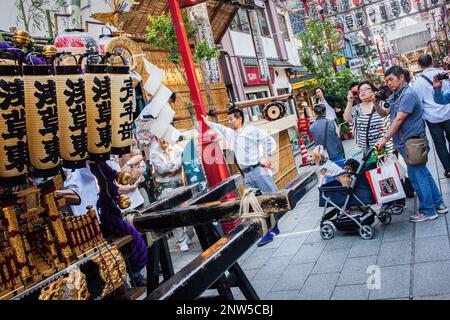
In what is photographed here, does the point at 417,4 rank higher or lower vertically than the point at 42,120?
higher

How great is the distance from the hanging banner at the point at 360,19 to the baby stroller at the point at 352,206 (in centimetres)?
2499

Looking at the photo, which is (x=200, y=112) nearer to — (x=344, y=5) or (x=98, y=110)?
(x=98, y=110)

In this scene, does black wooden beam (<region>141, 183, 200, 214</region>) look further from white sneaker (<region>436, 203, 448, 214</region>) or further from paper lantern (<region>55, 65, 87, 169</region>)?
white sneaker (<region>436, 203, 448, 214</region>)

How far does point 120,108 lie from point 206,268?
1354 millimetres

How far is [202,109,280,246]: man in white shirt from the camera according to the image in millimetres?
7051

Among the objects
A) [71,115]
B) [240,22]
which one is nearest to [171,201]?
[71,115]

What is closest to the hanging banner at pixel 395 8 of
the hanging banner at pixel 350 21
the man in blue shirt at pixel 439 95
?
the hanging banner at pixel 350 21

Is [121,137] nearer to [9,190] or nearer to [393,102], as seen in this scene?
[9,190]

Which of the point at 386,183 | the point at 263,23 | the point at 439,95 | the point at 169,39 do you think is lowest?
the point at 386,183

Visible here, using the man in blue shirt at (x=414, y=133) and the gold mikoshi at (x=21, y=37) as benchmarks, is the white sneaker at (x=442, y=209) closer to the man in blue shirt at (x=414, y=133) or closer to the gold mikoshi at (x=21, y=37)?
the man in blue shirt at (x=414, y=133)

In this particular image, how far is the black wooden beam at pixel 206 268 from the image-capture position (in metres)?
2.03

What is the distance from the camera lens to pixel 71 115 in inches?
97.4

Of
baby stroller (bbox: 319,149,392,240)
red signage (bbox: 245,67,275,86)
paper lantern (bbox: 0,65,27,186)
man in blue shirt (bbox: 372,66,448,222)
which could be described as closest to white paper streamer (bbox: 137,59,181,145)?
baby stroller (bbox: 319,149,392,240)

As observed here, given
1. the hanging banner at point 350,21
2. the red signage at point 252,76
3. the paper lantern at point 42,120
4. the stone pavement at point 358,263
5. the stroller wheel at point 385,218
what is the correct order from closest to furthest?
1. the paper lantern at point 42,120
2. the stone pavement at point 358,263
3. the stroller wheel at point 385,218
4. the red signage at point 252,76
5. the hanging banner at point 350,21
